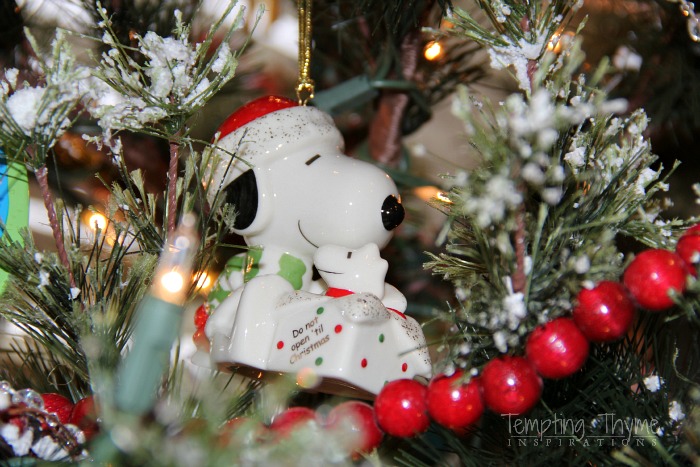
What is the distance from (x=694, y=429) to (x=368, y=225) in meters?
0.30

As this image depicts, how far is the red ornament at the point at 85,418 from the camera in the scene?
489 mm

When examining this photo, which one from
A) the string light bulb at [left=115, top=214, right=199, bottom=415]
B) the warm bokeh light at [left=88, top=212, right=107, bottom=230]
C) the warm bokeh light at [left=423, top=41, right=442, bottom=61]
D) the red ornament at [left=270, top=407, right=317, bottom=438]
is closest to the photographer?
the string light bulb at [left=115, top=214, right=199, bottom=415]

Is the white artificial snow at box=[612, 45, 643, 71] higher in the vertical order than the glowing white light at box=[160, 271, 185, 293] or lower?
lower

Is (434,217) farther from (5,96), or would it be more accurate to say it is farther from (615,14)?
(5,96)

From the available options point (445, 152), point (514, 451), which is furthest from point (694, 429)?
point (445, 152)

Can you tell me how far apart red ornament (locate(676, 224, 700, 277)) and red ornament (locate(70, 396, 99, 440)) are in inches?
15.2

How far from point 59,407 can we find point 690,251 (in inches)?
18.1

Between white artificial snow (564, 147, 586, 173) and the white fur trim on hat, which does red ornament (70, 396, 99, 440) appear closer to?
the white fur trim on hat

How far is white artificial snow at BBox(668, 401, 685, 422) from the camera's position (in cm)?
49

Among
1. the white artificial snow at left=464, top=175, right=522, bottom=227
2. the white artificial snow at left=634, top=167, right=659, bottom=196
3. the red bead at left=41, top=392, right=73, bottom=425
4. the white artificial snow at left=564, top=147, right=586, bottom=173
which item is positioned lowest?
the red bead at left=41, top=392, right=73, bottom=425

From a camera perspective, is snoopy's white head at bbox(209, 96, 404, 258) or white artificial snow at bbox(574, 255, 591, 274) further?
snoopy's white head at bbox(209, 96, 404, 258)

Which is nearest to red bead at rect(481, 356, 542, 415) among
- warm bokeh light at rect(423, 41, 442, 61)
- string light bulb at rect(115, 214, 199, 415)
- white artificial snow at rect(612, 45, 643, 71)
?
string light bulb at rect(115, 214, 199, 415)

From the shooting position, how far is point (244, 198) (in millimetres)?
639

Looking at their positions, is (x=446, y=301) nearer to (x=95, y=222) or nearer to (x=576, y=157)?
(x=576, y=157)
